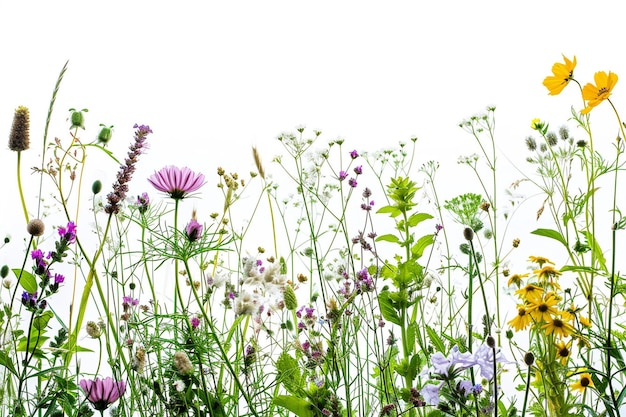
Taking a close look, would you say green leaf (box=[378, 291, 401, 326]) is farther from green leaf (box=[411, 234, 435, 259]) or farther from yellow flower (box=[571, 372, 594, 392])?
yellow flower (box=[571, 372, 594, 392])

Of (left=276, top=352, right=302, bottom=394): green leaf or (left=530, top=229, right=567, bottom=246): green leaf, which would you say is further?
(left=530, top=229, right=567, bottom=246): green leaf

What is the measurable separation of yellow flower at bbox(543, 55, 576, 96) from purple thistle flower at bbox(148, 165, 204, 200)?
3.78 ft

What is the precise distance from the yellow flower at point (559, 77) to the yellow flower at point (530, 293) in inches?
25.3

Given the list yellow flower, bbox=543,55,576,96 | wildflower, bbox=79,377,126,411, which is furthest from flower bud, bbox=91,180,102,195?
yellow flower, bbox=543,55,576,96

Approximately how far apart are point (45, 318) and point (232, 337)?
60 cm

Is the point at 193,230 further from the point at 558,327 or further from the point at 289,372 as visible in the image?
the point at 558,327

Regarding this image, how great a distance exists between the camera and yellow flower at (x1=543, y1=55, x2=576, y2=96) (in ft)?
6.75

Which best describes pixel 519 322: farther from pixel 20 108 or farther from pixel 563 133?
pixel 20 108

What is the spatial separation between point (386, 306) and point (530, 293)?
0.40 m

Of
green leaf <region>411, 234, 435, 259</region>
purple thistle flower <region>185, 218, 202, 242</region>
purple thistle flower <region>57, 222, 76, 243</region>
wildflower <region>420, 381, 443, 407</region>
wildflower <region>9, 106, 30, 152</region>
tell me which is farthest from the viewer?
wildflower <region>9, 106, 30, 152</region>

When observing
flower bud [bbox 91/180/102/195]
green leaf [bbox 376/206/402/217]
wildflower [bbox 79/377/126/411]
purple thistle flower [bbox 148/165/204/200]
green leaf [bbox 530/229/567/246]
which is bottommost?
wildflower [bbox 79/377/126/411]

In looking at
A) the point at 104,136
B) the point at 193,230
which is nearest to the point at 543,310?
the point at 193,230

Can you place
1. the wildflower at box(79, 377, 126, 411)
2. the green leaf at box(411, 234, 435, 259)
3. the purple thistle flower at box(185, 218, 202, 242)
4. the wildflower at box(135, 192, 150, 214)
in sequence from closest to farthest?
the purple thistle flower at box(185, 218, 202, 242)
the wildflower at box(79, 377, 126, 411)
the wildflower at box(135, 192, 150, 214)
the green leaf at box(411, 234, 435, 259)

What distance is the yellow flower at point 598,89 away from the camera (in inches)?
75.4
